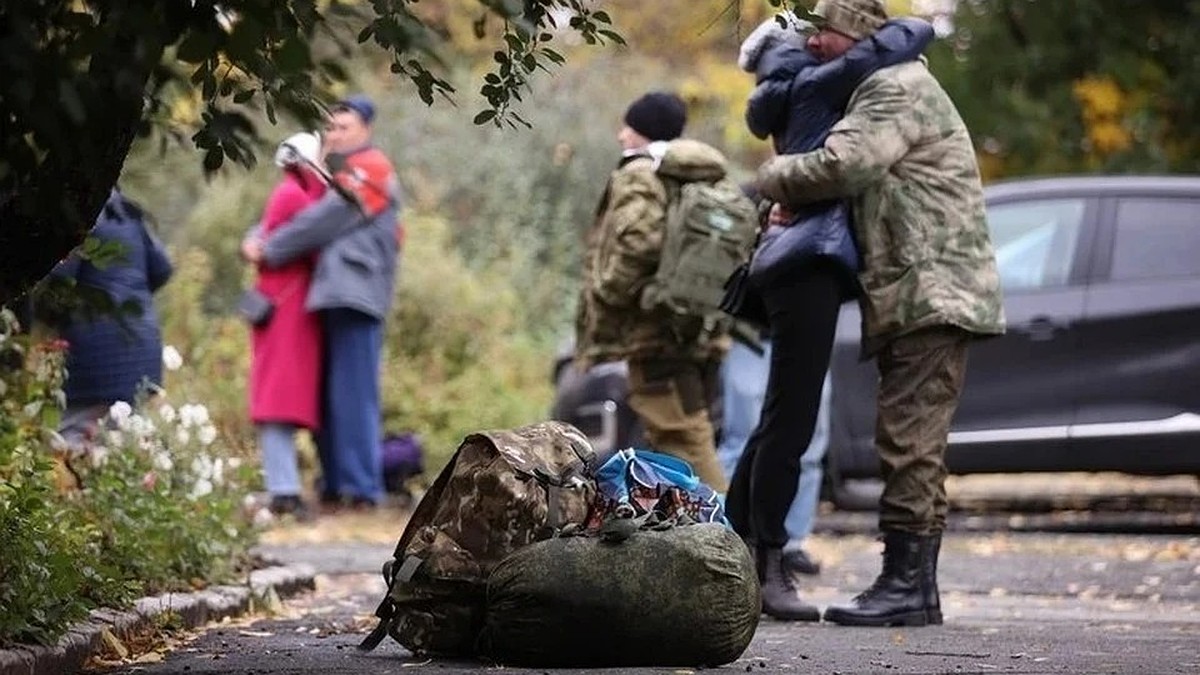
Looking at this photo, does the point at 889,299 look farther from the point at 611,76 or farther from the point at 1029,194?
the point at 611,76

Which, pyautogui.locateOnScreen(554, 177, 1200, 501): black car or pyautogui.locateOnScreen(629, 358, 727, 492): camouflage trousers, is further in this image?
pyautogui.locateOnScreen(554, 177, 1200, 501): black car

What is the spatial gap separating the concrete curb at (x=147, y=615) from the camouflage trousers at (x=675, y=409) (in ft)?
Result: 4.55

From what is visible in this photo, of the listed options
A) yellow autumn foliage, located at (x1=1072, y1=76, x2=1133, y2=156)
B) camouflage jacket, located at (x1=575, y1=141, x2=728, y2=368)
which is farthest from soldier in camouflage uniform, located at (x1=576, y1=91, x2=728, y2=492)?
yellow autumn foliage, located at (x1=1072, y1=76, x2=1133, y2=156)

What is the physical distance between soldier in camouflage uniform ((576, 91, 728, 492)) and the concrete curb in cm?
141

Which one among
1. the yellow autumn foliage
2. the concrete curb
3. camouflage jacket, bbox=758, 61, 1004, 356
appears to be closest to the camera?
the concrete curb

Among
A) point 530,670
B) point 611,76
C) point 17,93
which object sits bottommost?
point 530,670

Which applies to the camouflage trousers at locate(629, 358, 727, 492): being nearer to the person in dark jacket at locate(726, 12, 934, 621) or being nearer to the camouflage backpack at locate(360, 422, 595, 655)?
the person in dark jacket at locate(726, 12, 934, 621)

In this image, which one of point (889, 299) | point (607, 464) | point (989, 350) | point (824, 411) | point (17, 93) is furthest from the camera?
point (989, 350)

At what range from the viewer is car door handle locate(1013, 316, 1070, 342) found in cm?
1235

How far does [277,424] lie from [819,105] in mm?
5797

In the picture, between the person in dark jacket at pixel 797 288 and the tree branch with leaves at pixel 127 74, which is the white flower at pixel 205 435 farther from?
the tree branch with leaves at pixel 127 74

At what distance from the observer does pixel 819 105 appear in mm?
7926

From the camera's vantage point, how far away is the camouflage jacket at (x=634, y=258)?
31.0ft

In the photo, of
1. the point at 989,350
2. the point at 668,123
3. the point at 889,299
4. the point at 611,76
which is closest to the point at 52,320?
the point at 668,123
